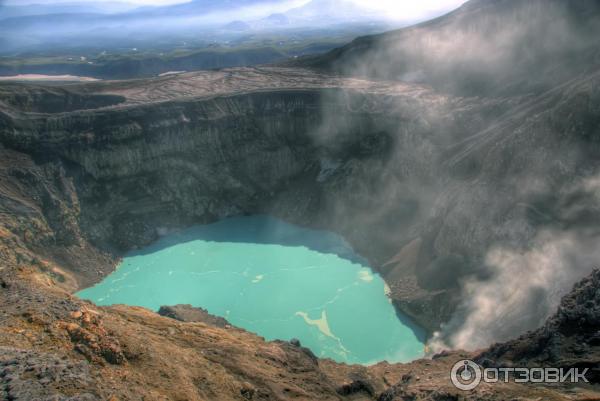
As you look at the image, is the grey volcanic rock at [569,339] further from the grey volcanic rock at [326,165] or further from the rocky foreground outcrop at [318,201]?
the grey volcanic rock at [326,165]

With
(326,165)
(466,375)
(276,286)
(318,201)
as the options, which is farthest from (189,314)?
(326,165)

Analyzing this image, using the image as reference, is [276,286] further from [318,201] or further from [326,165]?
[326,165]

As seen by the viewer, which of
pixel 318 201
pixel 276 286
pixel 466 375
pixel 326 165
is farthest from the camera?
pixel 326 165

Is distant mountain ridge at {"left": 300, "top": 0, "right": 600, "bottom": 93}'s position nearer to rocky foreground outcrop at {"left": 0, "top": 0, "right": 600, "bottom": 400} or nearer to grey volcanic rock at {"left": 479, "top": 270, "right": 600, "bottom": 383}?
rocky foreground outcrop at {"left": 0, "top": 0, "right": 600, "bottom": 400}

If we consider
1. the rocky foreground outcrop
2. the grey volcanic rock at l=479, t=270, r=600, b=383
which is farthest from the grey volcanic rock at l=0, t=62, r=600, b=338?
the grey volcanic rock at l=479, t=270, r=600, b=383

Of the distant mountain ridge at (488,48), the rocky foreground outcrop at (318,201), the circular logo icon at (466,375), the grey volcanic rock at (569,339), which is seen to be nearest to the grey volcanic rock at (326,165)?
the rocky foreground outcrop at (318,201)

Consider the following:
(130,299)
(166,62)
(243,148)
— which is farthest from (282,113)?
(166,62)
